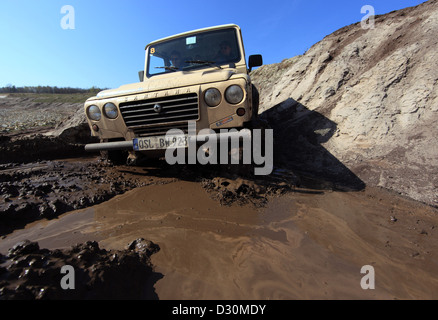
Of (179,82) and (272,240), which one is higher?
(179,82)

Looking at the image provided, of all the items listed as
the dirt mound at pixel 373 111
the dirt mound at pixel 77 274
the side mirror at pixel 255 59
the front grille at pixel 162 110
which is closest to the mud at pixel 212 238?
the dirt mound at pixel 77 274

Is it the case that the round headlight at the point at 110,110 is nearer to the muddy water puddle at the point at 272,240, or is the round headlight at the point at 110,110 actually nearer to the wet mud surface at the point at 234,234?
the wet mud surface at the point at 234,234

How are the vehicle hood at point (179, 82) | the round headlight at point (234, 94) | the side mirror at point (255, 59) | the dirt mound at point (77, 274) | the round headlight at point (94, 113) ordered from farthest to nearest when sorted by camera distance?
the side mirror at point (255, 59) < the round headlight at point (94, 113) < the vehicle hood at point (179, 82) < the round headlight at point (234, 94) < the dirt mound at point (77, 274)

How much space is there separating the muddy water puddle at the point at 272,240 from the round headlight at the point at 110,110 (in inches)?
46.2

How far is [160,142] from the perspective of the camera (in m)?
3.05

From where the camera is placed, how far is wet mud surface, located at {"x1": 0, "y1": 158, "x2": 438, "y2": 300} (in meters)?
1.43

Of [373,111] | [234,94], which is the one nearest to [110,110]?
[234,94]

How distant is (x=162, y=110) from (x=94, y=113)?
119 centimetres

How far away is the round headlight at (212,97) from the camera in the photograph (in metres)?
2.90

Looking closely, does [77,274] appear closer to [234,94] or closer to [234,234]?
[234,234]

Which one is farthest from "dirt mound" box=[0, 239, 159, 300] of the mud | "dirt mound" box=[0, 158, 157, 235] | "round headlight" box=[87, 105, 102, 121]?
"round headlight" box=[87, 105, 102, 121]

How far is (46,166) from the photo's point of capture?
4.27 metres
